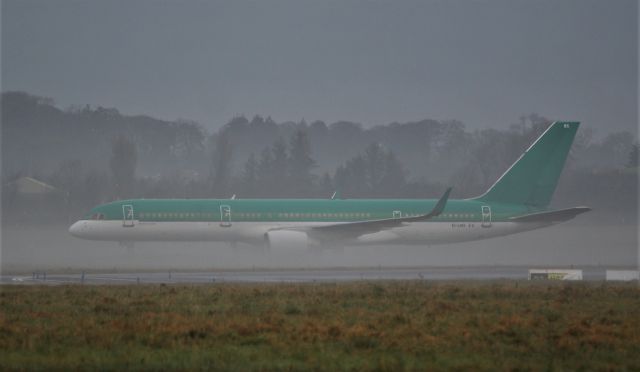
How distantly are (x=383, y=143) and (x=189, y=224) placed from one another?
3351 inches

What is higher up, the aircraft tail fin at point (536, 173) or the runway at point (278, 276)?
the aircraft tail fin at point (536, 173)

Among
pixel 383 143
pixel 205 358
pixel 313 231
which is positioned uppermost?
pixel 383 143

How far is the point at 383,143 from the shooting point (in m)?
132

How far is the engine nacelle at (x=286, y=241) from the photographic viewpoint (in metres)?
48.7

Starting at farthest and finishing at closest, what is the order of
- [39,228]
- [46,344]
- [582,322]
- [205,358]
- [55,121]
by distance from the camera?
[55,121]
[39,228]
[582,322]
[46,344]
[205,358]

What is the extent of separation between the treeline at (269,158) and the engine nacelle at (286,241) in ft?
77.2

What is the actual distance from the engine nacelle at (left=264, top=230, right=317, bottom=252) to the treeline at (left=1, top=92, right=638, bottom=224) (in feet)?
77.2

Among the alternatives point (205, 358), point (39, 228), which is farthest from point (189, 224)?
point (205, 358)

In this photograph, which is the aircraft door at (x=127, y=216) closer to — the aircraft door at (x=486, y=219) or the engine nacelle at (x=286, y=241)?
the engine nacelle at (x=286, y=241)

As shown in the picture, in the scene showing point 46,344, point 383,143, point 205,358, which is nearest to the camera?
point 205,358

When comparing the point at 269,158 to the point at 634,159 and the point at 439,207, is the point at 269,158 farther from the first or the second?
the point at 439,207

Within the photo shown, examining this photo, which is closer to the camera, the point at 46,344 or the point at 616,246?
the point at 46,344

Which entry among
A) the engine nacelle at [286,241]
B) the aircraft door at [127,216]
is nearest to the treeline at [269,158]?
the aircraft door at [127,216]

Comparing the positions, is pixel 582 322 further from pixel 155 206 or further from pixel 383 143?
pixel 383 143
